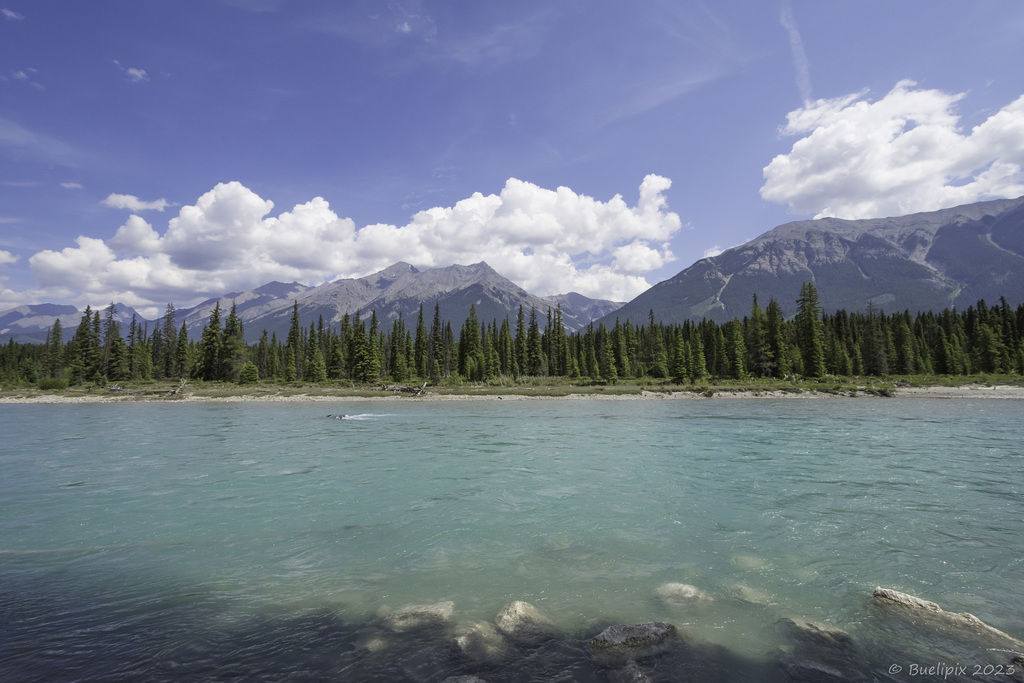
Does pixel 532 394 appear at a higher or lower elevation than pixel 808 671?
lower

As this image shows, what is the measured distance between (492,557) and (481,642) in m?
3.26

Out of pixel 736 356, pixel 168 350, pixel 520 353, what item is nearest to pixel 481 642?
pixel 736 356

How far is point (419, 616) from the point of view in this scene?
6.70 m

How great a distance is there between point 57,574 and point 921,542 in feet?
55.3

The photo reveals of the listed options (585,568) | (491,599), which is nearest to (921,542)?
(585,568)

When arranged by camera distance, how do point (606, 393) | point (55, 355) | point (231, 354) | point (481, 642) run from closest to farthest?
point (481, 642) < point (606, 393) < point (231, 354) < point (55, 355)

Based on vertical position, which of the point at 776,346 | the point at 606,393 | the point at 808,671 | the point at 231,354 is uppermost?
the point at 231,354

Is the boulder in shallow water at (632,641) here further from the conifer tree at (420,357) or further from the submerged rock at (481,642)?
the conifer tree at (420,357)

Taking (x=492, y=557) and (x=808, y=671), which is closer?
(x=808, y=671)

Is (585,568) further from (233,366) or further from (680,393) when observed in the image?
(233,366)

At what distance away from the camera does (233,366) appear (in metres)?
86.4

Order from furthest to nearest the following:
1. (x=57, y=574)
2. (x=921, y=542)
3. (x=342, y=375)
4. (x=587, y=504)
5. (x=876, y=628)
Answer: (x=342, y=375) < (x=587, y=504) < (x=921, y=542) < (x=57, y=574) < (x=876, y=628)

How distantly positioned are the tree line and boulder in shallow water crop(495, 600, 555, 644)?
7968 cm

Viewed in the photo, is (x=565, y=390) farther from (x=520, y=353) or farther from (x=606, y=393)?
(x=520, y=353)
